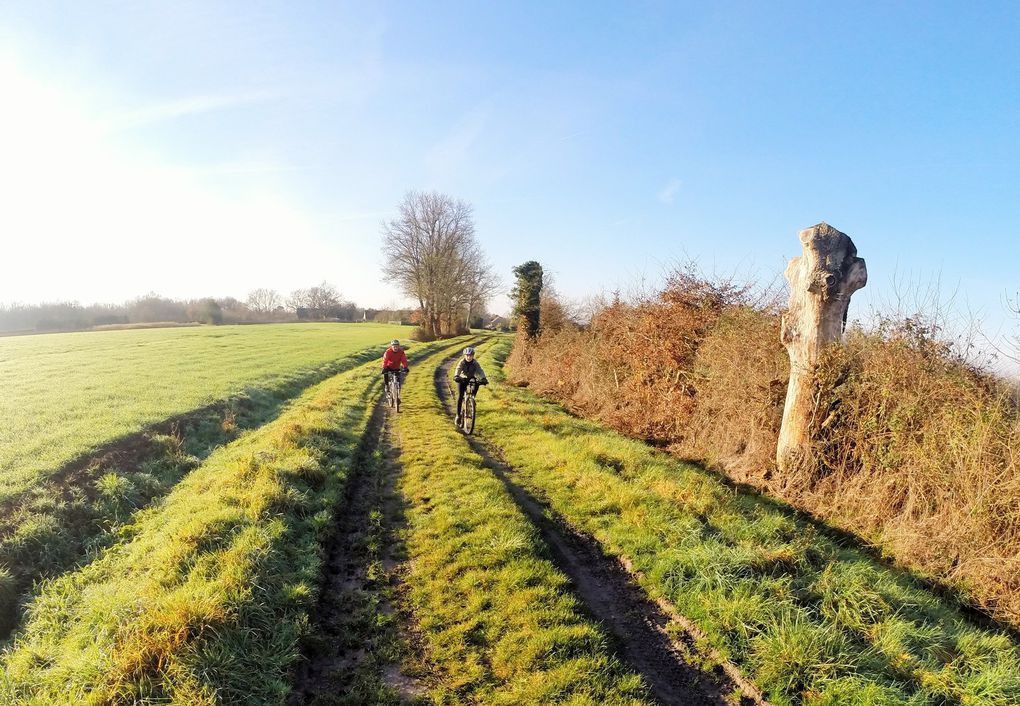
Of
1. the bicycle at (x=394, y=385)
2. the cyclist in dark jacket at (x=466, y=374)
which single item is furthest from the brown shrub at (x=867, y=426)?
the bicycle at (x=394, y=385)

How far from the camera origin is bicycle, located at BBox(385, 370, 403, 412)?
14.9 m

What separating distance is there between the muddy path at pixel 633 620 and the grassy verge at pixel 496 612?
11.0 inches

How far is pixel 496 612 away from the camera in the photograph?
193 inches

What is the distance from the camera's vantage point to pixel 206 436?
1231 cm

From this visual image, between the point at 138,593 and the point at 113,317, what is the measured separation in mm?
76878

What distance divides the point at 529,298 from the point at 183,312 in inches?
2719

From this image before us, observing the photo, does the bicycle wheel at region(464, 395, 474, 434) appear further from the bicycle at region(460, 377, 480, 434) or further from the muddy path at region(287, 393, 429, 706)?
the muddy path at region(287, 393, 429, 706)

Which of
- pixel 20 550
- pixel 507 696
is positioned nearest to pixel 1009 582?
pixel 507 696

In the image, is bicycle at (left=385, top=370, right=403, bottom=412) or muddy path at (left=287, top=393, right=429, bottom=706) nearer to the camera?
muddy path at (left=287, top=393, right=429, bottom=706)

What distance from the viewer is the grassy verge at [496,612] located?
4004 mm

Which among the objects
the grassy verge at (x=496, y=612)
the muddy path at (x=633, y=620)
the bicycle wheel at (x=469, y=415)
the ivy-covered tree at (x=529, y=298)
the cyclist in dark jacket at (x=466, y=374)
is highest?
the ivy-covered tree at (x=529, y=298)

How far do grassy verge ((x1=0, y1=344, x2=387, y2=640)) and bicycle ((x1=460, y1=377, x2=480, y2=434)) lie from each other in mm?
6237

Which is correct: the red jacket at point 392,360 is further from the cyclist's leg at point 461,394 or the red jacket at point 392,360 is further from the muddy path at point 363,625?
the muddy path at point 363,625

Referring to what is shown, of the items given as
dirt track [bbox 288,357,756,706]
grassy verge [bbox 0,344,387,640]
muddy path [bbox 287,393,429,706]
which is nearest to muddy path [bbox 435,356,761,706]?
dirt track [bbox 288,357,756,706]
